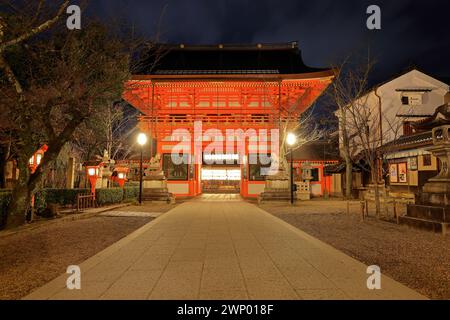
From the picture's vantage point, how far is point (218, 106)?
71.0 feet

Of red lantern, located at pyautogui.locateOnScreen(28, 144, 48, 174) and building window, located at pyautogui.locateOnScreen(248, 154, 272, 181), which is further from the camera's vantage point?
building window, located at pyautogui.locateOnScreen(248, 154, 272, 181)

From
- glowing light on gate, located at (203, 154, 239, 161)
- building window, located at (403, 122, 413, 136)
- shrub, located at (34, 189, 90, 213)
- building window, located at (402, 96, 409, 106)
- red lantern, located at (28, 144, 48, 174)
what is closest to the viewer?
red lantern, located at (28, 144, 48, 174)

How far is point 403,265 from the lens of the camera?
201 inches

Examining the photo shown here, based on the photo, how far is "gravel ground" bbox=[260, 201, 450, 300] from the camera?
434 cm

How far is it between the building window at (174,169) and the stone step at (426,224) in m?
15.1

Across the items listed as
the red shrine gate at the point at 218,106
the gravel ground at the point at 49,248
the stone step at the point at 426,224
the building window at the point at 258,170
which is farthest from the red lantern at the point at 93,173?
the stone step at the point at 426,224

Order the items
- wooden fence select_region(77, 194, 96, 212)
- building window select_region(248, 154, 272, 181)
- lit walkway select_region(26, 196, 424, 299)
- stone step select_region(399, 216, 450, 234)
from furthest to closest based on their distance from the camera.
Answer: building window select_region(248, 154, 272, 181) < wooden fence select_region(77, 194, 96, 212) < stone step select_region(399, 216, 450, 234) < lit walkway select_region(26, 196, 424, 299)

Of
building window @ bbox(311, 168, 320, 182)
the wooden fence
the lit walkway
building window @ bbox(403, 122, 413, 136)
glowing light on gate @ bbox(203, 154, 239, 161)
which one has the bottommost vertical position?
the lit walkway

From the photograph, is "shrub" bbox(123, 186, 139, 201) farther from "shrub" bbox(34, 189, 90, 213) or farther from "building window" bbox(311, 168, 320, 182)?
"building window" bbox(311, 168, 320, 182)

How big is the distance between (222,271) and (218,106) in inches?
711

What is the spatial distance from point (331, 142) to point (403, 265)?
2343 centimetres

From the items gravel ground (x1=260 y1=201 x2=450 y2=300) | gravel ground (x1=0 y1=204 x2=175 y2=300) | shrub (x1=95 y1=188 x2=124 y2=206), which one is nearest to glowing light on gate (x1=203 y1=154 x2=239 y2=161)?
shrub (x1=95 y1=188 x2=124 y2=206)

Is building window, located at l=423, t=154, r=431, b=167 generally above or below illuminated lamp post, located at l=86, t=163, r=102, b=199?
above

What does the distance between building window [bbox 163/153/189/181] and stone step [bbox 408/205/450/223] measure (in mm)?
15323
